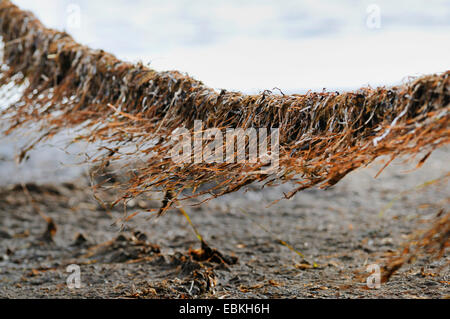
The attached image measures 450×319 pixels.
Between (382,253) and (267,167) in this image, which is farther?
(382,253)

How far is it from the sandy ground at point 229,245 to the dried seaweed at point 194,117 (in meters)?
0.15

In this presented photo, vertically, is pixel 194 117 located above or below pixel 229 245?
above

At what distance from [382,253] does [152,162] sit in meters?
1.57

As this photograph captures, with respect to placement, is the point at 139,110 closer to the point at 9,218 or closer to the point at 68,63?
the point at 68,63

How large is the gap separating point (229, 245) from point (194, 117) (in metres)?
1.36

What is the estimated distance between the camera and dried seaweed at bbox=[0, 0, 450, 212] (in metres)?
1.40

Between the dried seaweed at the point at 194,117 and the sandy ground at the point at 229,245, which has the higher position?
the dried seaweed at the point at 194,117

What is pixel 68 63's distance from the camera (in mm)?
2629

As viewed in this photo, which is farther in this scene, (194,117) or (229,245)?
(229,245)

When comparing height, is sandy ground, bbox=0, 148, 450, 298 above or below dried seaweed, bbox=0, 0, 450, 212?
below

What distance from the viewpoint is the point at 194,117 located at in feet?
6.38

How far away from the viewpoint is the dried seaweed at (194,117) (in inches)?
55.3

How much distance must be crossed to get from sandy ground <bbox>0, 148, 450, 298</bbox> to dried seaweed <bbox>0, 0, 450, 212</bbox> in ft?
0.50

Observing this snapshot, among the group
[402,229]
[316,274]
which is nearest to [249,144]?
[316,274]
